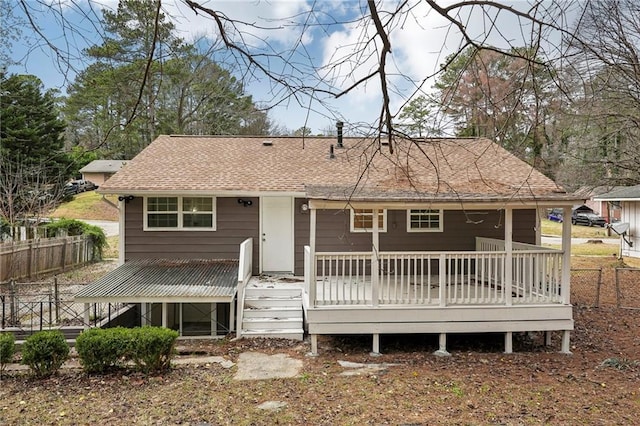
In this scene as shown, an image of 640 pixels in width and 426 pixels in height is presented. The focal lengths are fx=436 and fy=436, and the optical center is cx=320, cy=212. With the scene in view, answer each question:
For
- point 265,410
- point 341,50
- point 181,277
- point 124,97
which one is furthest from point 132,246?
point 341,50

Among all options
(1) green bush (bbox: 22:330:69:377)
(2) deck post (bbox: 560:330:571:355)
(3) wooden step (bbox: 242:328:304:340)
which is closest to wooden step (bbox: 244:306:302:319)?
(3) wooden step (bbox: 242:328:304:340)

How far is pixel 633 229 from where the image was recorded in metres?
19.0

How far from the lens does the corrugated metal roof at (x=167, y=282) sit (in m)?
7.58

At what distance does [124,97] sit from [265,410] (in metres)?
3.67

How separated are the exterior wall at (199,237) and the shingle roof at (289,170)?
0.59 m

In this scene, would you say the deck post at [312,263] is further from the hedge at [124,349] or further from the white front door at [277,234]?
the white front door at [277,234]

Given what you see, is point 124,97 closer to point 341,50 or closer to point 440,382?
→ point 341,50

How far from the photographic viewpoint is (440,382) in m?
6.01

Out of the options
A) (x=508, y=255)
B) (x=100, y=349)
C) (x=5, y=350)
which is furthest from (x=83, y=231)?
(x=508, y=255)

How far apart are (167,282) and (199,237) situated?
2.02 meters

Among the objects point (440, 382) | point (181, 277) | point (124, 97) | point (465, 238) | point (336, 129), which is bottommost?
point (440, 382)

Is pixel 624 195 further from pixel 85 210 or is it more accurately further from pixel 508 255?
pixel 85 210

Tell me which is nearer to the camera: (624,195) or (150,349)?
(150,349)

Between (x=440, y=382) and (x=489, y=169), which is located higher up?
(x=489, y=169)
